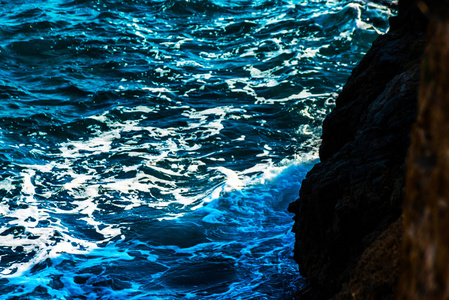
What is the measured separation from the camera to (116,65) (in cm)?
1255

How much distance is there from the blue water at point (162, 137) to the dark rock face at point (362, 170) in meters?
1.17

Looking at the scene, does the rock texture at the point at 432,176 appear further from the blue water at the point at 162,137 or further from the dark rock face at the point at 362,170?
the blue water at the point at 162,137

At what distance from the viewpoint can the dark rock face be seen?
13.1 feet

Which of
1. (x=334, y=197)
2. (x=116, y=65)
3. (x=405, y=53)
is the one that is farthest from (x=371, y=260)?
(x=116, y=65)

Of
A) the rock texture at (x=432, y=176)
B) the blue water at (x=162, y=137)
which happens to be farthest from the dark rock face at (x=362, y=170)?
the rock texture at (x=432, y=176)

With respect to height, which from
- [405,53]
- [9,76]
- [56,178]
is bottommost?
[56,178]

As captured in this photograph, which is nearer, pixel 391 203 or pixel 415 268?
pixel 415 268

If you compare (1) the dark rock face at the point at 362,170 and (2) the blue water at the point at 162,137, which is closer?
(1) the dark rock face at the point at 362,170

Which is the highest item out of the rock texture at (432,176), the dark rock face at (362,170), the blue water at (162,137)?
the rock texture at (432,176)

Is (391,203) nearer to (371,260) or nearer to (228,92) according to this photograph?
(371,260)

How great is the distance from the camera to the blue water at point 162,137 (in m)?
6.28

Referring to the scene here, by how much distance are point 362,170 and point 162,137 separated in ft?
19.2

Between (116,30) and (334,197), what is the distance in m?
11.2

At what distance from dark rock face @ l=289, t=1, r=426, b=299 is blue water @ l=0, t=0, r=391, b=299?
1.17 m
